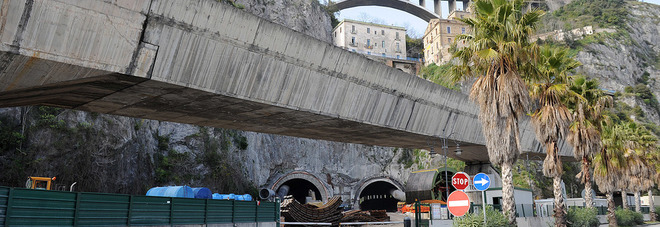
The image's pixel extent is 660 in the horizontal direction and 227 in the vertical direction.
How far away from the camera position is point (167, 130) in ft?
152

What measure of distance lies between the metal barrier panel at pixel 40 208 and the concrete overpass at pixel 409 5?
104 meters

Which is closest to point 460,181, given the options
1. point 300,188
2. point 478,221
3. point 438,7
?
point 478,221

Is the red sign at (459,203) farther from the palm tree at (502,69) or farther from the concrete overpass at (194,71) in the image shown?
the concrete overpass at (194,71)

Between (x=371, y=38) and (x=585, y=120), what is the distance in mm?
81217

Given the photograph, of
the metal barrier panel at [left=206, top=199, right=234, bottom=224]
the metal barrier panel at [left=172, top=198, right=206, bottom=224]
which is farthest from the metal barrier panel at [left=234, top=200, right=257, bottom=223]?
the metal barrier panel at [left=172, top=198, right=206, bottom=224]

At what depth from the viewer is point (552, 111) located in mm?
23828

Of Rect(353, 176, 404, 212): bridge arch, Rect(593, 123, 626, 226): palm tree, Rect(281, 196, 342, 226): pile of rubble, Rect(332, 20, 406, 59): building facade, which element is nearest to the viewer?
Rect(281, 196, 342, 226): pile of rubble

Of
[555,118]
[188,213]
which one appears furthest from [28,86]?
[555,118]

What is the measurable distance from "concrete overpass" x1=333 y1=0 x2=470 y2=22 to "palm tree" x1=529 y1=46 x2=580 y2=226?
8894 centimetres

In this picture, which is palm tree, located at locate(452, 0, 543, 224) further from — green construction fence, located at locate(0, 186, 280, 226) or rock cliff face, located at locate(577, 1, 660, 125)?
rock cliff face, located at locate(577, 1, 660, 125)

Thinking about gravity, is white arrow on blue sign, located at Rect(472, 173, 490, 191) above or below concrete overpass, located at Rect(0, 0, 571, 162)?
below

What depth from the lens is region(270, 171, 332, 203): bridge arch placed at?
60.0 metres

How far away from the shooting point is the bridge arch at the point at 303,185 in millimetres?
59969

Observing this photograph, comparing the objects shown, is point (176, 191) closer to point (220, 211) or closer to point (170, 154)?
point (220, 211)
